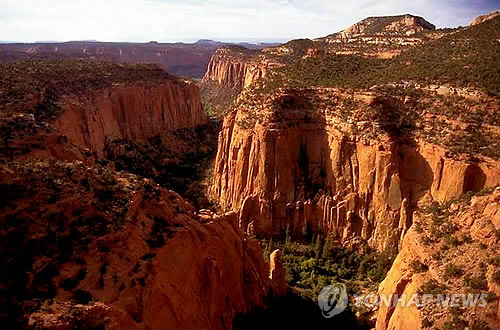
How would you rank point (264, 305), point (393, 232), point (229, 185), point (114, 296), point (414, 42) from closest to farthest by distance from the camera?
point (114, 296), point (264, 305), point (393, 232), point (229, 185), point (414, 42)

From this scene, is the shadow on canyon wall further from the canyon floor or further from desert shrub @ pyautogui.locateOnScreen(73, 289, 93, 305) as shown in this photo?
desert shrub @ pyautogui.locateOnScreen(73, 289, 93, 305)

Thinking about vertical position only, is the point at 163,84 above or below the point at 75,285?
above

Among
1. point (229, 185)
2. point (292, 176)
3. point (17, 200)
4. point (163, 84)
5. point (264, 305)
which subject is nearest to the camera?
point (17, 200)

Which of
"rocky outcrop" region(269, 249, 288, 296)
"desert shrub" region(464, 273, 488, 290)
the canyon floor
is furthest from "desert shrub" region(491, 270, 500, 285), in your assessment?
"rocky outcrop" region(269, 249, 288, 296)

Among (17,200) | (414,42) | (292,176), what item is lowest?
(292,176)

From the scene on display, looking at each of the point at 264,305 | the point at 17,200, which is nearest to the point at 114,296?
the point at 17,200

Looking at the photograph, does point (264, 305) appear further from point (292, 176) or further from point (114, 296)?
point (292, 176)

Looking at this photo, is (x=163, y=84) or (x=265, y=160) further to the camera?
(x=163, y=84)

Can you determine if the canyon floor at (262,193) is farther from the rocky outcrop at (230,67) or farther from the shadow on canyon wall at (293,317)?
the rocky outcrop at (230,67)

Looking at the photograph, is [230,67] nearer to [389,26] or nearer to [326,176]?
[389,26]
